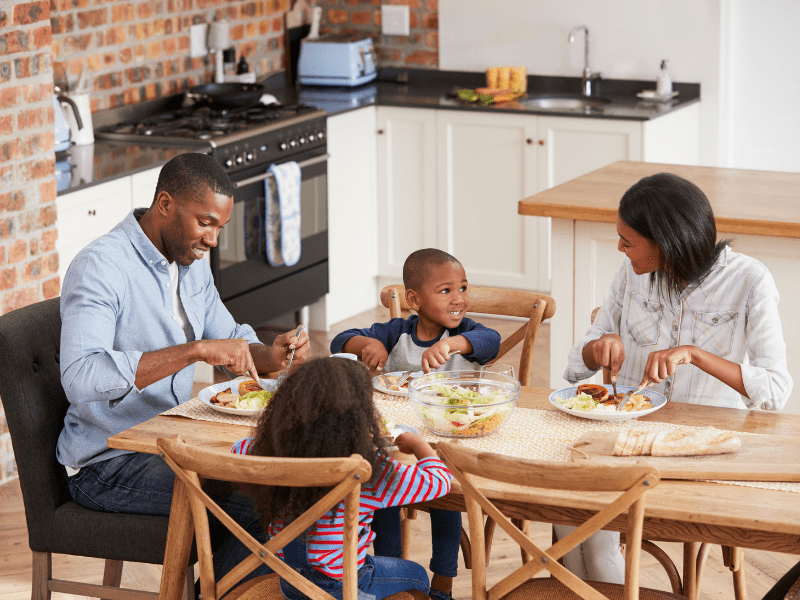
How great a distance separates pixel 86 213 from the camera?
12.1ft

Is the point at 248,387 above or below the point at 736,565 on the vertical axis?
above

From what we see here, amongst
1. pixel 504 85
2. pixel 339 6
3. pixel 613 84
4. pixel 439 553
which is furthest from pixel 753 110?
pixel 439 553

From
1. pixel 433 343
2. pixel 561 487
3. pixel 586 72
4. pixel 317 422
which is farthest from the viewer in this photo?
pixel 586 72

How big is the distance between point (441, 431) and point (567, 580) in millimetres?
429

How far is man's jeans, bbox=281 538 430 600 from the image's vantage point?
6.16ft

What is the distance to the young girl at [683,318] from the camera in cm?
224

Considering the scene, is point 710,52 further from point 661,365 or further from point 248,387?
point 248,387

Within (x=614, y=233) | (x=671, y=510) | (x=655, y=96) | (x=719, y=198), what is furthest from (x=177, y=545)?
(x=655, y=96)

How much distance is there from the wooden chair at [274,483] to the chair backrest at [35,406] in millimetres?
517

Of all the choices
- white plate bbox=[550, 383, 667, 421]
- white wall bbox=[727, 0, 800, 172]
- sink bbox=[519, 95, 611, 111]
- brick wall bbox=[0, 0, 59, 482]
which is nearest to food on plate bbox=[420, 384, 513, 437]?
white plate bbox=[550, 383, 667, 421]

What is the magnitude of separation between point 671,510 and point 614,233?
149 cm

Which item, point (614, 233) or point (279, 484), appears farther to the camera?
point (614, 233)

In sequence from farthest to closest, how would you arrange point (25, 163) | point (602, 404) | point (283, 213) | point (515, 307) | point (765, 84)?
point (765, 84) < point (283, 213) < point (25, 163) < point (515, 307) < point (602, 404)

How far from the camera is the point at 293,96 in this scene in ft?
17.4
